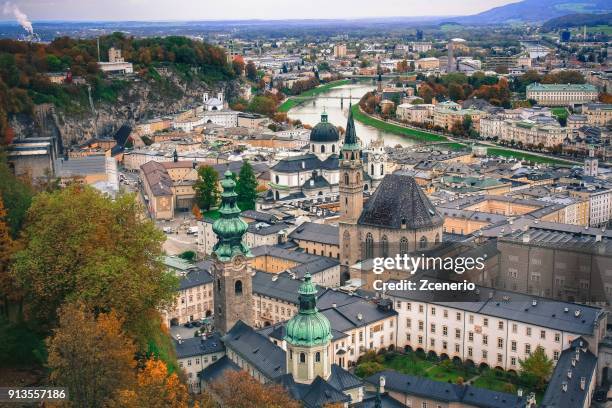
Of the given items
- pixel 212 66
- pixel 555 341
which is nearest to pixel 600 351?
pixel 555 341

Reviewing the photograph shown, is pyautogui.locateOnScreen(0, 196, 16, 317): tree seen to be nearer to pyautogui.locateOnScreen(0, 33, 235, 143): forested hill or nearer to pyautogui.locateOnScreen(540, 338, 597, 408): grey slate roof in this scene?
pyautogui.locateOnScreen(540, 338, 597, 408): grey slate roof

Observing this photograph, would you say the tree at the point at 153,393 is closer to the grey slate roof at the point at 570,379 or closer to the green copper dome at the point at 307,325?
the green copper dome at the point at 307,325

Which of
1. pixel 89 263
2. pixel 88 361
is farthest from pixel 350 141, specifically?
pixel 88 361

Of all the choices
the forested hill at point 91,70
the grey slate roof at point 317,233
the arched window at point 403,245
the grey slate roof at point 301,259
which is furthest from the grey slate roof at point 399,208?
the forested hill at point 91,70

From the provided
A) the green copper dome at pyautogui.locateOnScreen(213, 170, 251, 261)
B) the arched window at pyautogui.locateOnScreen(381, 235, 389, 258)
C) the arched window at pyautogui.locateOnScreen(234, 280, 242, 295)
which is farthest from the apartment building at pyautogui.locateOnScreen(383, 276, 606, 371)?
the green copper dome at pyautogui.locateOnScreen(213, 170, 251, 261)

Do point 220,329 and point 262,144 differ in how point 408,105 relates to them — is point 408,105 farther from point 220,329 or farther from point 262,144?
point 220,329
